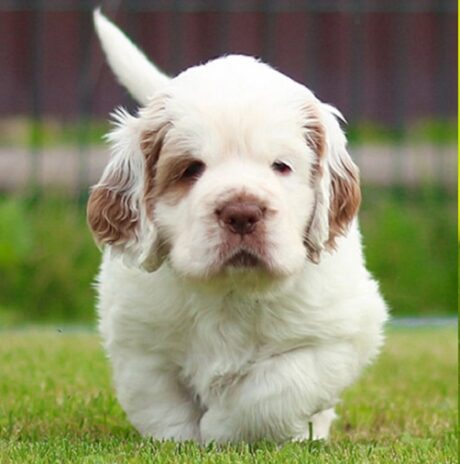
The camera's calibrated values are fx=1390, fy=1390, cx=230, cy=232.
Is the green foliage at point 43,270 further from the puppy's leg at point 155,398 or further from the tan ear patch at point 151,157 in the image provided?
the tan ear patch at point 151,157

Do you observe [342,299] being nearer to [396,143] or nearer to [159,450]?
[159,450]

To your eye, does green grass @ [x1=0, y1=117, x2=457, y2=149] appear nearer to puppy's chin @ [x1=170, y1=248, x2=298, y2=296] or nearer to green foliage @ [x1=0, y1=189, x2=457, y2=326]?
green foliage @ [x1=0, y1=189, x2=457, y2=326]

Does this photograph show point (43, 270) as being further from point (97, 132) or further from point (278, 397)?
point (278, 397)

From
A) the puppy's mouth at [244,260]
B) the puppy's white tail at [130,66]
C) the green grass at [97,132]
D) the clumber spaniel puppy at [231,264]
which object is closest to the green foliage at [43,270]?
the green grass at [97,132]

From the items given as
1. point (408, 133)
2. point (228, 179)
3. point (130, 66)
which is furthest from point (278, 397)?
point (408, 133)

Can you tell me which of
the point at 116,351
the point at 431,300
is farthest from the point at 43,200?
the point at 116,351

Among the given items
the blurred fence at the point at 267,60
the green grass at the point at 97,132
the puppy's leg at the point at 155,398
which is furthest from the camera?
the green grass at the point at 97,132
